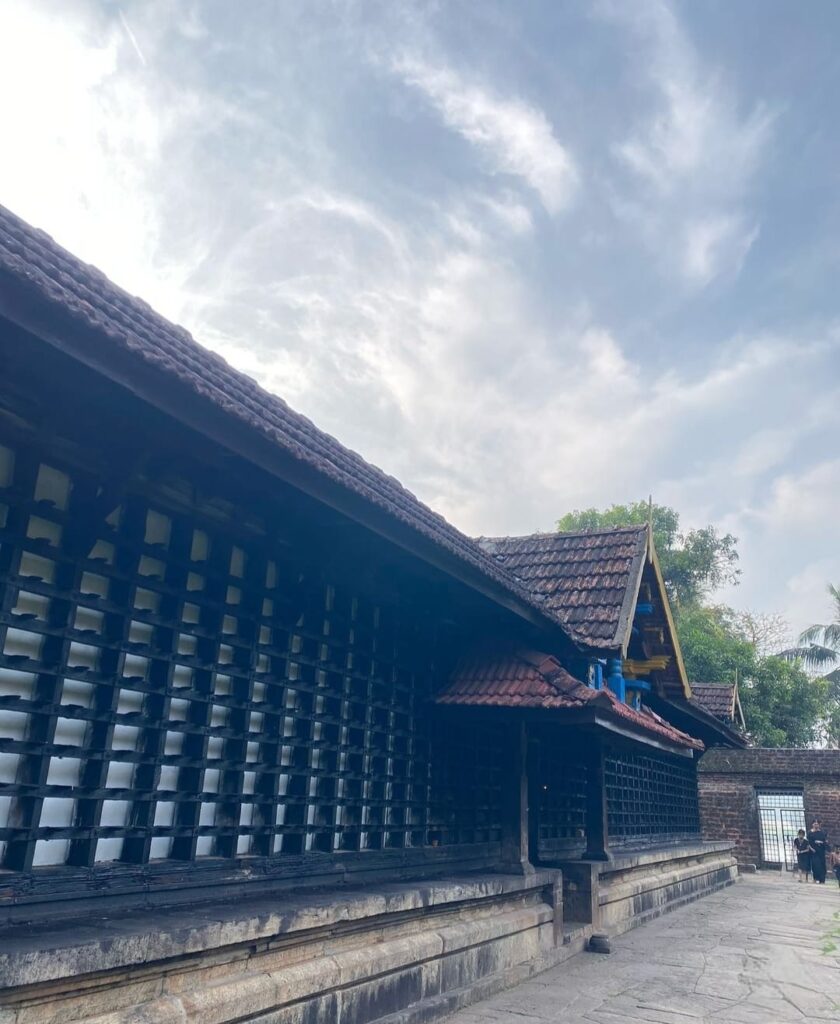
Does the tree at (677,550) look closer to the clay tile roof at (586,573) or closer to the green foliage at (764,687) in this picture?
the green foliage at (764,687)

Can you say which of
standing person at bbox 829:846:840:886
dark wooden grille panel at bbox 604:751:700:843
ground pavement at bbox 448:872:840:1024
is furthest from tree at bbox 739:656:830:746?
ground pavement at bbox 448:872:840:1024

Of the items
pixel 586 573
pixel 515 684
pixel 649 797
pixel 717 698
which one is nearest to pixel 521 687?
pixel 515 684

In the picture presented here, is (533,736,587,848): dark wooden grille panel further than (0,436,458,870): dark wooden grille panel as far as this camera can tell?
Yes

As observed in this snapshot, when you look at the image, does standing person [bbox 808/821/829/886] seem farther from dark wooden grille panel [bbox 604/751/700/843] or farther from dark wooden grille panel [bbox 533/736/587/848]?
dark wooden grille panel [bbox 533/736/587/848]

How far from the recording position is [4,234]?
3039 mm

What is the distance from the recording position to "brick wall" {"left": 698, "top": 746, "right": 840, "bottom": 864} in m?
20.3

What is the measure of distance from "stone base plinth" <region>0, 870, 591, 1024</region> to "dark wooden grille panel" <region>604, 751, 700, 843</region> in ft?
14.4

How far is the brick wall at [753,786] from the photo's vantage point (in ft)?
66.7

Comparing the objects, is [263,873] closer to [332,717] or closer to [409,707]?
[332,717]

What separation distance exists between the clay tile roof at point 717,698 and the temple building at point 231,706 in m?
13.0

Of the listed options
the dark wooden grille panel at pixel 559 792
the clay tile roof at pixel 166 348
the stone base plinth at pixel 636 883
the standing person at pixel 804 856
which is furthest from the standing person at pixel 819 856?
the clay tile roof at pixel 166 348

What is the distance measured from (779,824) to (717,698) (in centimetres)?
488

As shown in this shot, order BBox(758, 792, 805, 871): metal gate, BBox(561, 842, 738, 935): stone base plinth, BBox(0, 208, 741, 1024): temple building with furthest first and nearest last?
BBox(758, 792, 805, 871): metal gate, BBox(561, 842, 738, 935): stone base plinth, BBox(0, 208, 741, 1024): temple building

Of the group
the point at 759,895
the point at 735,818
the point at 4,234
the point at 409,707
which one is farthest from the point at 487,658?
the point at 735,818
